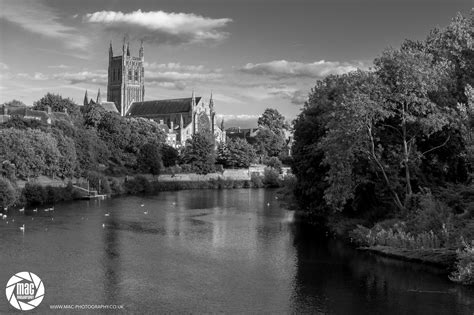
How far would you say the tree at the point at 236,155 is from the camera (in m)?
106

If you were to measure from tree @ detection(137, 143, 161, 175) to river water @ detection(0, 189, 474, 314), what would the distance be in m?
38.7

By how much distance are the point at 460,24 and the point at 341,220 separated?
1662 centimetres

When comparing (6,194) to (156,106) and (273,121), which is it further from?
(156,106)

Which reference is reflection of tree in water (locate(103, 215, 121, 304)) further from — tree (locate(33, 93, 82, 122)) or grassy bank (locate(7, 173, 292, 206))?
tree (locate(33, 93, 82, 122))

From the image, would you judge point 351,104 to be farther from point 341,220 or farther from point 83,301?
point 83,301

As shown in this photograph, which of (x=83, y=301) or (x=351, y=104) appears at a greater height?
(x=351, y=104)

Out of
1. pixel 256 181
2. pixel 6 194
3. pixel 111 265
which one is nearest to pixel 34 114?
pixel 6 194

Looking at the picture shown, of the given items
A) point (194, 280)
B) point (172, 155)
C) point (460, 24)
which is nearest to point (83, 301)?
point (194, 280)

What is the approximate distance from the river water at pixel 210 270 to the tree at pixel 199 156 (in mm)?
48273

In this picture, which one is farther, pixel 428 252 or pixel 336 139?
pixel 336 139

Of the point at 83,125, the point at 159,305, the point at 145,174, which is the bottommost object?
the point at 159,305

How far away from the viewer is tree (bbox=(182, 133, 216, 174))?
325 feet

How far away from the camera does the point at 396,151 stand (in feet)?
124

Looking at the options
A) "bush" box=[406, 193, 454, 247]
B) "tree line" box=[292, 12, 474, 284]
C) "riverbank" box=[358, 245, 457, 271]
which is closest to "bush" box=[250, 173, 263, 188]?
"tree line" box=[292, 12, 474, 284]
